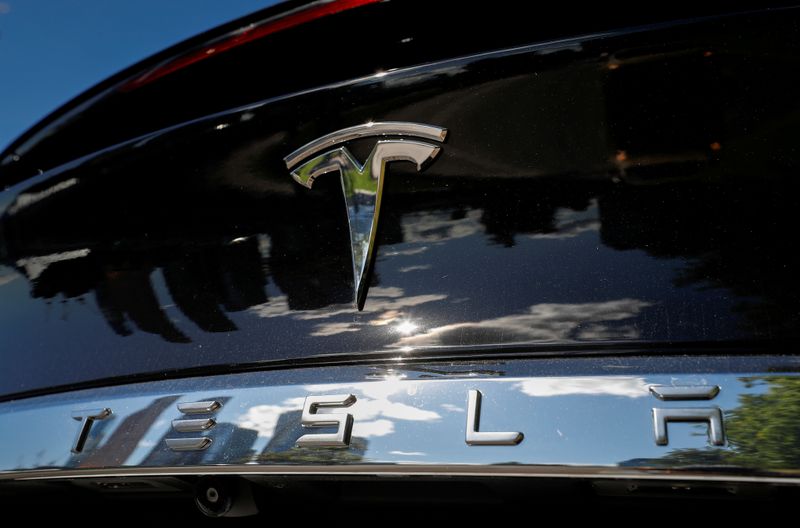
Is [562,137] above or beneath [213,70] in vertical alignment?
beneath

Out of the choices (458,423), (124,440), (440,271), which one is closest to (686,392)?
(458,423)

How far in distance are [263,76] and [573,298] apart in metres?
0.65

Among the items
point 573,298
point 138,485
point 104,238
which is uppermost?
point 104,238

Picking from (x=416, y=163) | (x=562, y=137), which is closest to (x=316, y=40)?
(x=416, y=163)

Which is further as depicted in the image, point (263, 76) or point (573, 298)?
point (263, 76)

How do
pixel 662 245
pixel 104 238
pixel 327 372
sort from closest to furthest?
1. pixel 662 245
2. pixel 327 372
3. pixel 104 238

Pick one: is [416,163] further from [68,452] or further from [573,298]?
[68,452]

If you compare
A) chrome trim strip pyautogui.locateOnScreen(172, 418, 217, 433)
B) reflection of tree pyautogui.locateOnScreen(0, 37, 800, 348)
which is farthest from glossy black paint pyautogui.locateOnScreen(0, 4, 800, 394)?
chrome trim strip pyautogui.locateOnScreen(172, 418, 217, 433)

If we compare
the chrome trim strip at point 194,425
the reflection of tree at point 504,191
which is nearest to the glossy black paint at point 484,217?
the reflection of tree at point 504,191

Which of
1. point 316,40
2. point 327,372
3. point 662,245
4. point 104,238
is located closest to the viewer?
point 662,245

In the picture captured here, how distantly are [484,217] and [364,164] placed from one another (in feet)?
0.65

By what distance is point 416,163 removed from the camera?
4.02 feet

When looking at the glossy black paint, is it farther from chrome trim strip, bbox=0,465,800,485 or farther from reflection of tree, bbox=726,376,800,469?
chrome trim strip, bbox=0,465,800,485

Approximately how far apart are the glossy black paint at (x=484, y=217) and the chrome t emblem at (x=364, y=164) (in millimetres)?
16
